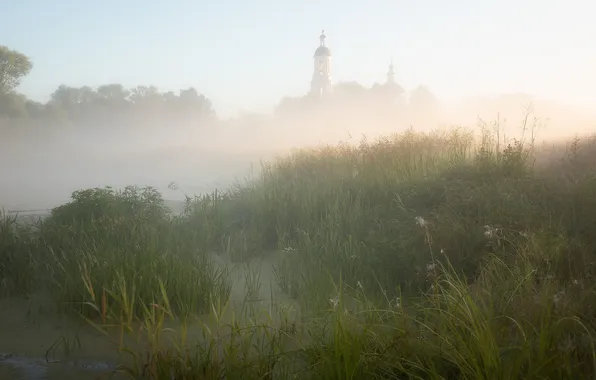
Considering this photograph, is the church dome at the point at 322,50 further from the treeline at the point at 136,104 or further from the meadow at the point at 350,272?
the meadow at the point at 350,272

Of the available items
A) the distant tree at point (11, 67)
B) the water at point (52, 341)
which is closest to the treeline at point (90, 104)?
the distant tree at point (11, 67)

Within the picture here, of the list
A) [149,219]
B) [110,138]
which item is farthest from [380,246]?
[110,138]

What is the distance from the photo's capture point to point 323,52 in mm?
44344

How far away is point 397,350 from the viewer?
279 centimetres

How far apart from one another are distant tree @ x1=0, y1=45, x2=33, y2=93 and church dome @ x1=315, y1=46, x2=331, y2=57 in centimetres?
2727

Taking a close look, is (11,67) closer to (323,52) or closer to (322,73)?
(322,73)

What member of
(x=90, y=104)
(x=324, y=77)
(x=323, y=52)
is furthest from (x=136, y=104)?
(x=323, y=52)

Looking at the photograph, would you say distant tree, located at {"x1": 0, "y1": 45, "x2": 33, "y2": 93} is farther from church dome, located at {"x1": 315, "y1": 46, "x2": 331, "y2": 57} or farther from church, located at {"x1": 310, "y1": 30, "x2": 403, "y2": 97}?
church dome, located at {"x1": 315, "y1": 46, "x2": 331, "y2": 57}

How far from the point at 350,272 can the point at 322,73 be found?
3702 centimetres

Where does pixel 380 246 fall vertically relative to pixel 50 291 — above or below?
above

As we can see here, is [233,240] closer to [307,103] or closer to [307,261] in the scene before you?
[307,261]

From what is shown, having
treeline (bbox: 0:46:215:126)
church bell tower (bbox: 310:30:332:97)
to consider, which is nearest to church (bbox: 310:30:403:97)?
church bell tower (bbox: 310:30:332:97)

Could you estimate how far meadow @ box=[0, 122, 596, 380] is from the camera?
9.01ft

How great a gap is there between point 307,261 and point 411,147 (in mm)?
4630
